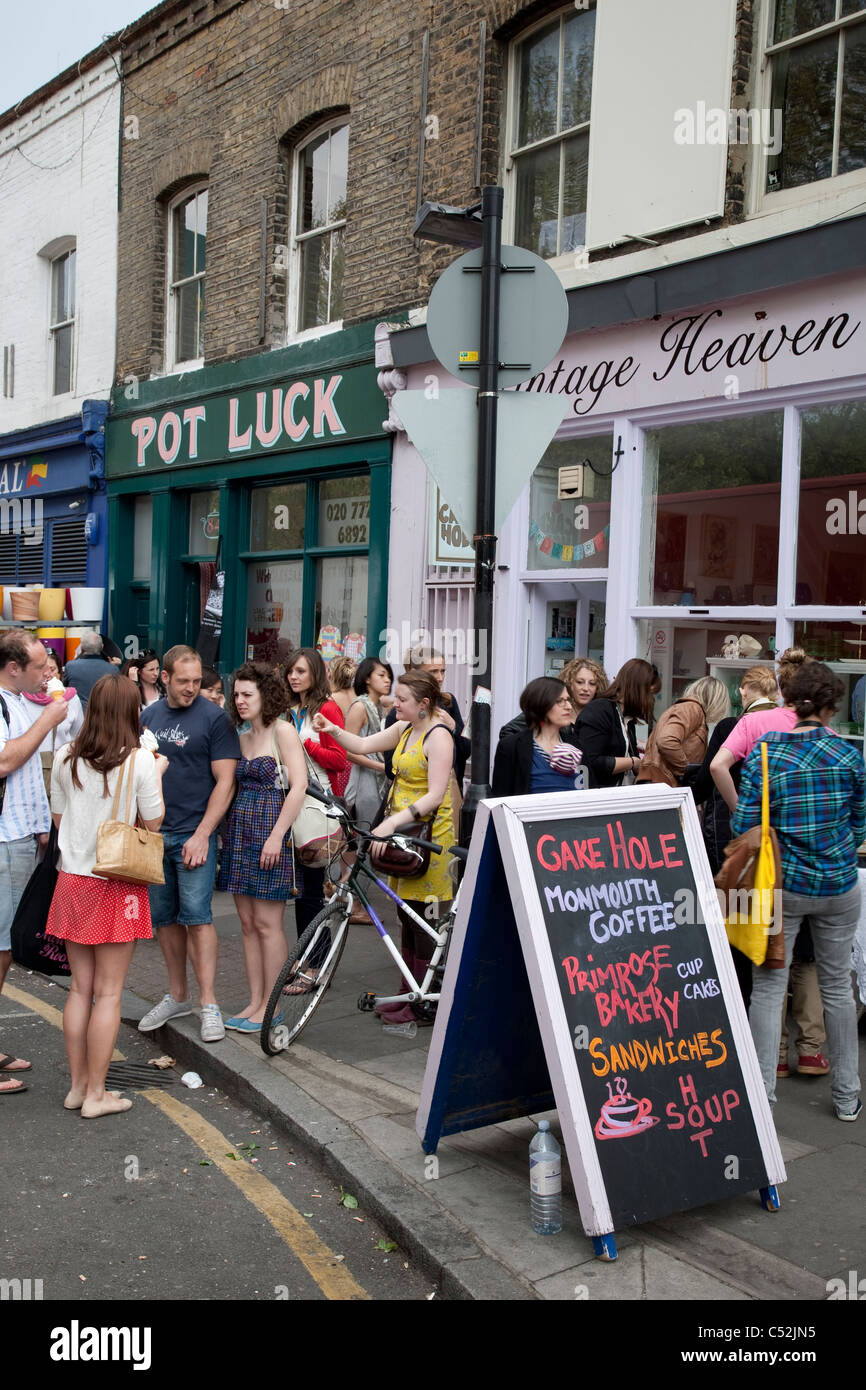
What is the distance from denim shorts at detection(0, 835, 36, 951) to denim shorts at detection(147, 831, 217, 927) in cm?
63

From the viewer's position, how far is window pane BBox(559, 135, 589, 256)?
895 centimetres

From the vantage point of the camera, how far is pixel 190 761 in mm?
5816

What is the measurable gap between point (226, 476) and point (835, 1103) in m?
9.75

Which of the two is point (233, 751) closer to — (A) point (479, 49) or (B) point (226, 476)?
(A) point (479, 49)

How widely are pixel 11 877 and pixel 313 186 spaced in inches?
348

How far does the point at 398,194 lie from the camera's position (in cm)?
1039

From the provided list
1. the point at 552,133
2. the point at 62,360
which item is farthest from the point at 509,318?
the point at 62,360

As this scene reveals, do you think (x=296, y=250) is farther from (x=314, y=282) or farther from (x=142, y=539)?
(x=142, y=539)

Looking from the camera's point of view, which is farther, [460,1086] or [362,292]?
[362,292]

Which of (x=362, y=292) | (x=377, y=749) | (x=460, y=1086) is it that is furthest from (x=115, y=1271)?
(x=362, y=292)

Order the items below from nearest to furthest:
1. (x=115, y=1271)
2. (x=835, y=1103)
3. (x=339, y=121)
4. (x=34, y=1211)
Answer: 1. (x=115, y=1271)
2. (x=34, y=1211)
3. (x=835, y=1103)
4. (x=339, y=121)

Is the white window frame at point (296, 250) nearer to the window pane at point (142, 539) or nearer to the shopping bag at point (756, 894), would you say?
the window pane at point (142, 539)

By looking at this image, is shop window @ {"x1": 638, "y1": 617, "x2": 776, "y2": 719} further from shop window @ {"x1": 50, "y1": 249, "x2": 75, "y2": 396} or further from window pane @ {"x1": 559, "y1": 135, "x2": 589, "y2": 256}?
shop window @ {"x1": 50, "y1": 249, "x2": 75, "y2": 396}

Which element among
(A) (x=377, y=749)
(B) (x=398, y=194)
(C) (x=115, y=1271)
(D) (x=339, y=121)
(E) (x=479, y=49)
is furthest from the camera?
(D) (x=339, y=121)
